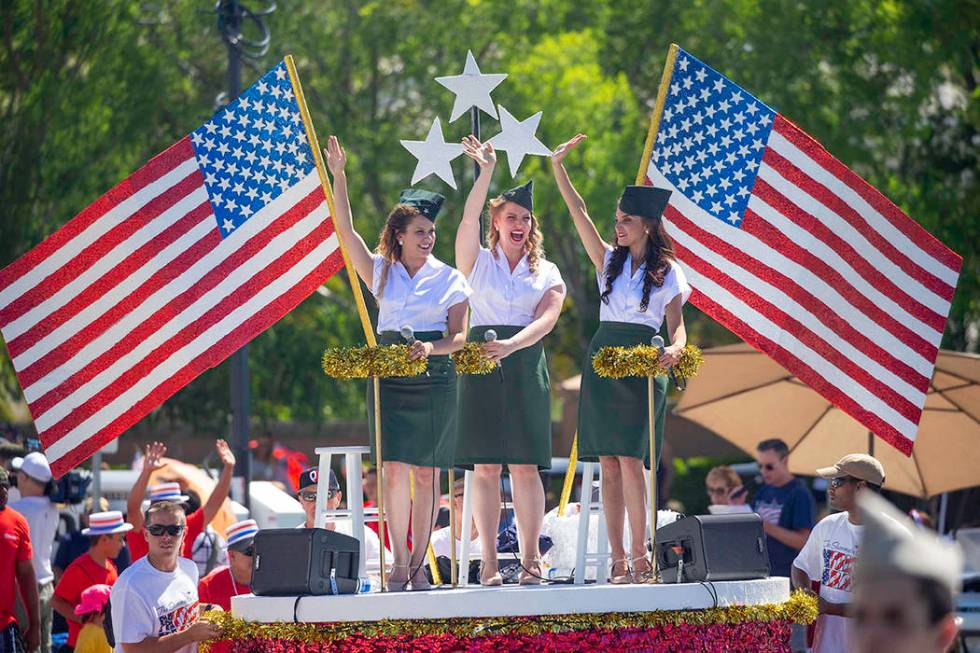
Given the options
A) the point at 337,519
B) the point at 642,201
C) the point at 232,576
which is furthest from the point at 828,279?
the point at 232,576

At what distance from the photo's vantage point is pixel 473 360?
24.6 ft

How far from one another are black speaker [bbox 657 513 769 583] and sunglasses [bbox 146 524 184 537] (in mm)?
2408

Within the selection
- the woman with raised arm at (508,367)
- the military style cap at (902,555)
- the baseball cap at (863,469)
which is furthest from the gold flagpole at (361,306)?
the military style cap at (902,555)

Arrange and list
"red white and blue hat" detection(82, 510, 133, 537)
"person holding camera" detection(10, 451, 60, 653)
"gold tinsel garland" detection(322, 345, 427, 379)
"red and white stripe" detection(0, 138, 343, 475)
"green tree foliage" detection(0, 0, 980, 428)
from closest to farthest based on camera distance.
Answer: "gold tinsel garland" detection(322, 345, 427, 379) < "red and white stripe" detection(0, 138, 343, 475) < "red white and blue hat" detection(82, 510, 133, 537) < "person holding camera" detection(10, 451, 60, 653) < "green tree foliage" detection(0, 0, 980, 428)

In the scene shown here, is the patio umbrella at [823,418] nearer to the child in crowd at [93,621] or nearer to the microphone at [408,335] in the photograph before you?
the microphone at [408,335]

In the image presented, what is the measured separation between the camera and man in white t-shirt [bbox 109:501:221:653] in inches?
285

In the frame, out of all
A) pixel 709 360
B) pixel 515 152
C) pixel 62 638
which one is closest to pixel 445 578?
pixel 515 152

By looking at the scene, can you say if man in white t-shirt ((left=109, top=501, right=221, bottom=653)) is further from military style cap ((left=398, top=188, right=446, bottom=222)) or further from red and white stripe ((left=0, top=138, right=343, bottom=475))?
military style cap ((left=398, top=188, right=446, bottom=222))

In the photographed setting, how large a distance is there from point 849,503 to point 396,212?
2.92m

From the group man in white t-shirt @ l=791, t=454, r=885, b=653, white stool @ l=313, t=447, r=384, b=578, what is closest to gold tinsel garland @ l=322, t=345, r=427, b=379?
white stool @ l=313, t=447, r=384, b=578

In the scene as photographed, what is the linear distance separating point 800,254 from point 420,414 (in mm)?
3221

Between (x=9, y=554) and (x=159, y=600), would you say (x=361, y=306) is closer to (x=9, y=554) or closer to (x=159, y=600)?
(x=159, y=600)

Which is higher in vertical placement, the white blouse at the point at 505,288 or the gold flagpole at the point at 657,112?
the gold flagpole at the point at 657,112

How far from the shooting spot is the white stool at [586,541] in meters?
7.75
